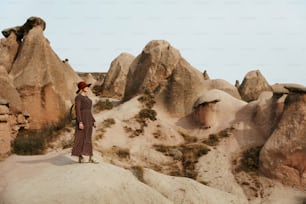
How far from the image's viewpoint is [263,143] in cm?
1083

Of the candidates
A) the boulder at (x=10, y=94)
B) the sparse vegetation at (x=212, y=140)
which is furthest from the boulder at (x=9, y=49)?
the sparse vegetation at (x=212, y=140)

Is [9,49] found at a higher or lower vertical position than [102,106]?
higher

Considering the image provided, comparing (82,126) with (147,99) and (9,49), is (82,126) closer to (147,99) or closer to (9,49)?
(147,99)

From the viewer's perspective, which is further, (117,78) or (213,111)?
(117,78)

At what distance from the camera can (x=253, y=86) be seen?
741 inches

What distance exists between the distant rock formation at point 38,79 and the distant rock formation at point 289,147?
600 cm

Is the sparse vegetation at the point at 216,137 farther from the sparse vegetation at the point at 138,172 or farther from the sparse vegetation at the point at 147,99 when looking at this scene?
the sparse vegetation at the point at 138,172

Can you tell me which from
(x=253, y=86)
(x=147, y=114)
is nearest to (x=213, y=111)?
(x=147, y=114)

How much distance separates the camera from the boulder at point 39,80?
11945 mm

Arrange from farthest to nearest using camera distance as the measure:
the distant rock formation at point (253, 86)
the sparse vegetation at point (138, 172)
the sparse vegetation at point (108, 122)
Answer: the distant rock formation at point (253, 86) → the sparse vegetation at point (108, 122) → the sparse vegetation at point (138, 172)

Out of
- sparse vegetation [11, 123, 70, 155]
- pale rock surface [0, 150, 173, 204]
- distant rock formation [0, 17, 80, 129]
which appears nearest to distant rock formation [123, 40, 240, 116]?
distant rock formation [0, 17, 80, 129]

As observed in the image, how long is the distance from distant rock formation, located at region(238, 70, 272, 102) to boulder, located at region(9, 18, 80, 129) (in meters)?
9.02

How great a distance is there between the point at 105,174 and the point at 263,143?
5.39m

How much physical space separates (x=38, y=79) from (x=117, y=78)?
7.54m
